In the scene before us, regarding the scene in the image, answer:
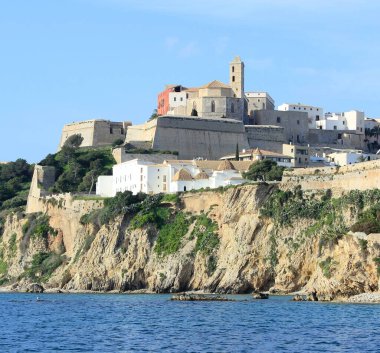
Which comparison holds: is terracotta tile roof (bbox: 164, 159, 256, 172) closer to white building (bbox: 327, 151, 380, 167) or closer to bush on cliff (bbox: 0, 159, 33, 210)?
white building (bbox: 327, 151, 380, 167)

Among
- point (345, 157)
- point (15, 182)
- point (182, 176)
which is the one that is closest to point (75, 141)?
point (15, 182)

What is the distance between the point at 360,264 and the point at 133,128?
1765 inches

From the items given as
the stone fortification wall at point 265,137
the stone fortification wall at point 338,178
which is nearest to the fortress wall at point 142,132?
the stone fortification wall at point 265,137

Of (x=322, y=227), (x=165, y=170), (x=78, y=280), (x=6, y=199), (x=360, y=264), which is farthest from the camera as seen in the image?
(x=6, y=199)

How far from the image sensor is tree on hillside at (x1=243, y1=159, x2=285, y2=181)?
7556cm

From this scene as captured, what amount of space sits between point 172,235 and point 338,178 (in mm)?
11592

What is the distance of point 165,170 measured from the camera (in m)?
79.5

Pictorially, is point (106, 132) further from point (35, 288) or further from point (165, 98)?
point (35, 288)

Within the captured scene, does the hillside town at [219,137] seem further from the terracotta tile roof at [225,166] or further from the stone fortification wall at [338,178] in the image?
the stone fortification wall at [338,178]

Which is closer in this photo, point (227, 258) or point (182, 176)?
point (227, 258)

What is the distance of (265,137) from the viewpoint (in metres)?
94.1

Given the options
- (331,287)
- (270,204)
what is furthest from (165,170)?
(331,287)

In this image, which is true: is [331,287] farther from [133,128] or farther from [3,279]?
[133,128]

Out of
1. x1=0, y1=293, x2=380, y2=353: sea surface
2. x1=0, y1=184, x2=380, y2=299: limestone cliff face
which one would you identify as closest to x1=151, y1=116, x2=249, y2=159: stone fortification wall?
x1=0, y1=184, x2=380, y2=299: limestone cliff face
